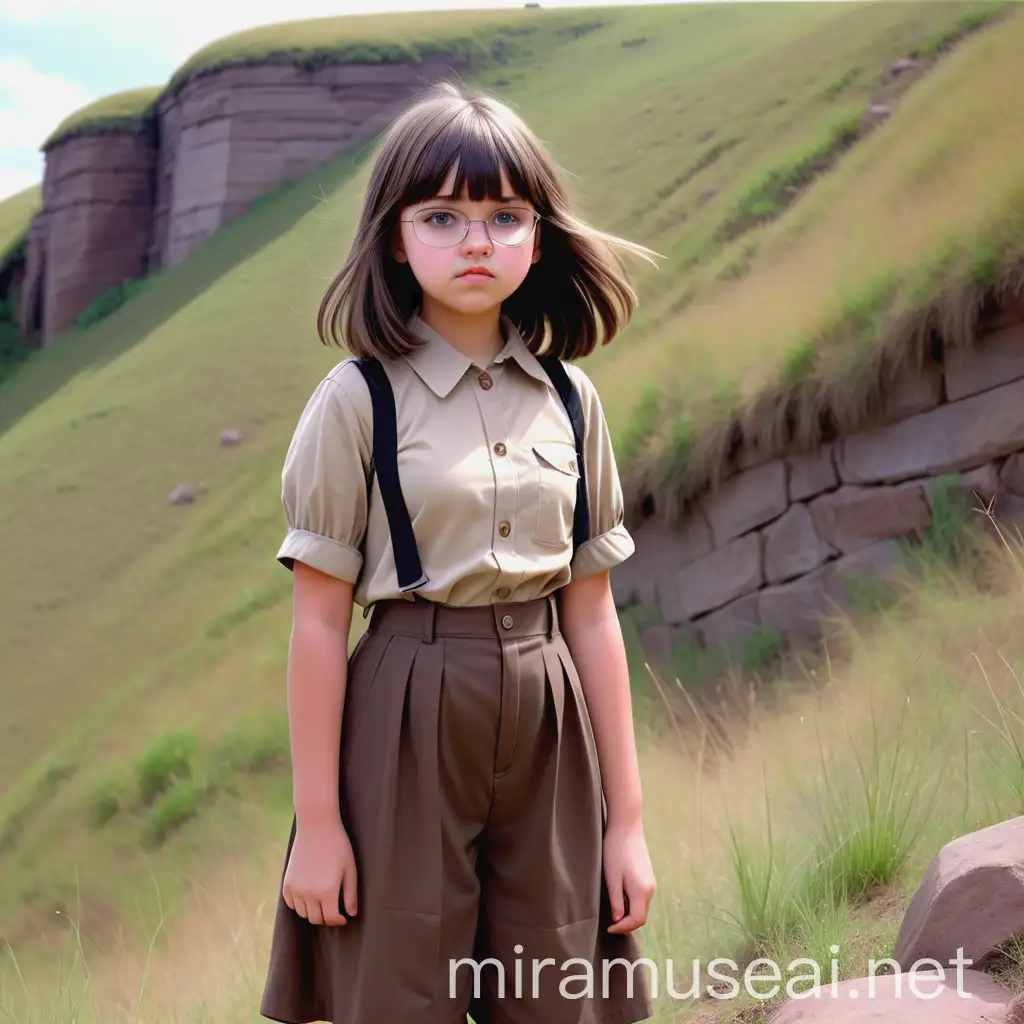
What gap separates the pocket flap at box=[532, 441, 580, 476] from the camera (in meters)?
1.87

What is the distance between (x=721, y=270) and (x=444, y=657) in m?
7.96

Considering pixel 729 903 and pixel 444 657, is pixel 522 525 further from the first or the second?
pixel 729 903

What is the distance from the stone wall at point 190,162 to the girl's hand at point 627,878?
72.1 feet

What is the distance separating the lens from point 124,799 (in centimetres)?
749

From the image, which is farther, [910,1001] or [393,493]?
[910,1001]

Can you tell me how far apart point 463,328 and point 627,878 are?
3.09 feet

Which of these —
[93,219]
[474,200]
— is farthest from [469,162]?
[93,219]

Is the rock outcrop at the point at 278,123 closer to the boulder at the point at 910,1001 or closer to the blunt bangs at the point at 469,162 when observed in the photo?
the blunt bangs at the point at 469,162

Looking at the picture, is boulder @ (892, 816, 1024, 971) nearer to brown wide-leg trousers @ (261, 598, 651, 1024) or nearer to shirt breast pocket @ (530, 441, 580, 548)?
brown wide-leg trousers @ (261, 598, 651, 1024)

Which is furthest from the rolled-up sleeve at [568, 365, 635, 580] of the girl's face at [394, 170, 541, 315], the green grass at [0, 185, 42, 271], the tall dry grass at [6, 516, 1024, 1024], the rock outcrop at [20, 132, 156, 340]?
the green grass at [0, 185, 42, 271]

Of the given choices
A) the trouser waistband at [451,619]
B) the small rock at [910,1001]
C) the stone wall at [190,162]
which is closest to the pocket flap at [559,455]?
the trouser waistband at [451,619]

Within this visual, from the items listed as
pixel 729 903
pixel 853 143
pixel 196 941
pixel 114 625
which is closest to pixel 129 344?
pixel 114 625

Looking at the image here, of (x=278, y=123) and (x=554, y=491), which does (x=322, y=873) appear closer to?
(x=554, y=491)

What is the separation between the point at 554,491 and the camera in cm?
186
